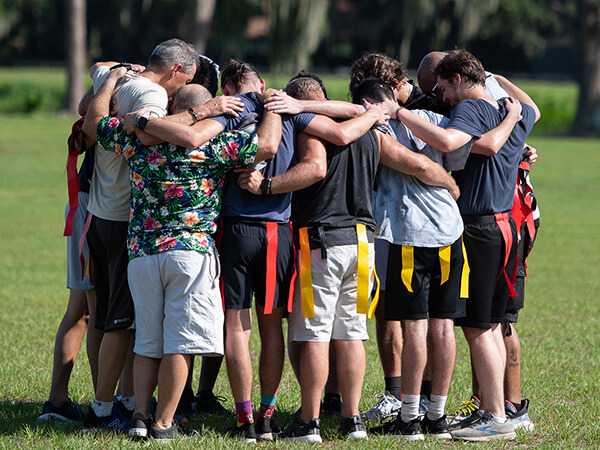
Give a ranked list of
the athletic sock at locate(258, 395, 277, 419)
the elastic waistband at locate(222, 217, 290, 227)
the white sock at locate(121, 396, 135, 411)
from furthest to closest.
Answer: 1. the white sock at locate(121, 396, 135, 411)
2. the athletic sock at locate(258, 395, 277, 419)
3. the elastic waistband at locate(222, 217, 290, 227)

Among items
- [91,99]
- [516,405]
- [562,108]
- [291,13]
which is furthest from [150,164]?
[562,108]

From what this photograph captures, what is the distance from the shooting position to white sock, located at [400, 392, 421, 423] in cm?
479

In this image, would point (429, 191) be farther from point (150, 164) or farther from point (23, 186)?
point (23, 186)

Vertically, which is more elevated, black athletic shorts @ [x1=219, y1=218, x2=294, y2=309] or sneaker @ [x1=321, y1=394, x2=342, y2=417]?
black athletic shorts @ [x1=219, y1=218, x2=294, y2=309]

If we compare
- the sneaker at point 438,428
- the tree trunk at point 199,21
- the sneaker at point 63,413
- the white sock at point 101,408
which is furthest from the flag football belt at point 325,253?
the tree trunk at point 199,21

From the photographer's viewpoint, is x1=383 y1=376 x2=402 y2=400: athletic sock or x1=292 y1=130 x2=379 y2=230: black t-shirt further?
x1=383 y1=376 x2=402 y2=400: athletic sock

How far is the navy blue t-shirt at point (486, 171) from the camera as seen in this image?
4902 mm

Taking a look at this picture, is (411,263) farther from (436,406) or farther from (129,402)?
(129,402)

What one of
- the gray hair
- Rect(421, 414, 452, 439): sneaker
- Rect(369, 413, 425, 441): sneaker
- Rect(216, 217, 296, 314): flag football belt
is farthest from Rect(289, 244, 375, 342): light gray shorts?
the gray hair

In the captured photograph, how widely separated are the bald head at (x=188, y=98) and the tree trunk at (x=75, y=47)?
30.9 metres

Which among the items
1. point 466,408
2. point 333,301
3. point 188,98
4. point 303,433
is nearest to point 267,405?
point 303,433

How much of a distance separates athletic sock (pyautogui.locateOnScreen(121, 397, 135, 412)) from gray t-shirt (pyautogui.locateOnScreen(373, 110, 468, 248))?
1781mm

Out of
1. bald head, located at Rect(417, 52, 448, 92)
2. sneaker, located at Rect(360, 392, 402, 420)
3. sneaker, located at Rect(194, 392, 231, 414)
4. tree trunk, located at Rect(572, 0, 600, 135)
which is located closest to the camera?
sneaker, located at Rect(360, 392, 402, 420)

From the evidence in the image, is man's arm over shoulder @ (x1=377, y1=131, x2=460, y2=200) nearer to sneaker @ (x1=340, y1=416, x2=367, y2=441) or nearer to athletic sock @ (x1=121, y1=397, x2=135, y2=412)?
sneaker @ (x1=340, y1=416, x2=367, y2=441)
